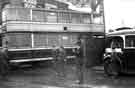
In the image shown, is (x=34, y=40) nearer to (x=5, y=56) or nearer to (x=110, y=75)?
(x=5, y=56)

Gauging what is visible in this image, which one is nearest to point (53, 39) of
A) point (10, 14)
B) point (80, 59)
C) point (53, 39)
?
point (53, 39)

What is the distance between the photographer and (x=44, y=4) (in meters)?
16.9

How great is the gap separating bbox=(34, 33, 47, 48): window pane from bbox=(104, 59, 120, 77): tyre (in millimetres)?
5101

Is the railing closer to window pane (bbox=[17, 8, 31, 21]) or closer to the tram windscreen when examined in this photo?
window pane (bbox=[17, 8, 31, 21])

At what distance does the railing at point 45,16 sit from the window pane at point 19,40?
100 cm

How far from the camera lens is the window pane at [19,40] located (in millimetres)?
12996

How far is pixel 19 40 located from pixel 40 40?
1.37m

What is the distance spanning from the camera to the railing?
13.3 meters

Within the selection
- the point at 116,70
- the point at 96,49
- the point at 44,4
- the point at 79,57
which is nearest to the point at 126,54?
the point at 116,70

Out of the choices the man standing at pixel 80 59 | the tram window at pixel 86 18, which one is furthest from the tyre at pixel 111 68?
the tram window at pixel 86 18

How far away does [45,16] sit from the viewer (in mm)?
14258

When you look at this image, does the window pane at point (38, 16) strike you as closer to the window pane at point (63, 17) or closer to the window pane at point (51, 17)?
the window pane at point (51, 17)

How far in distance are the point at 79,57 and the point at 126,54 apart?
7.62 feet

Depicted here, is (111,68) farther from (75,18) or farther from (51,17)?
(75,18)
